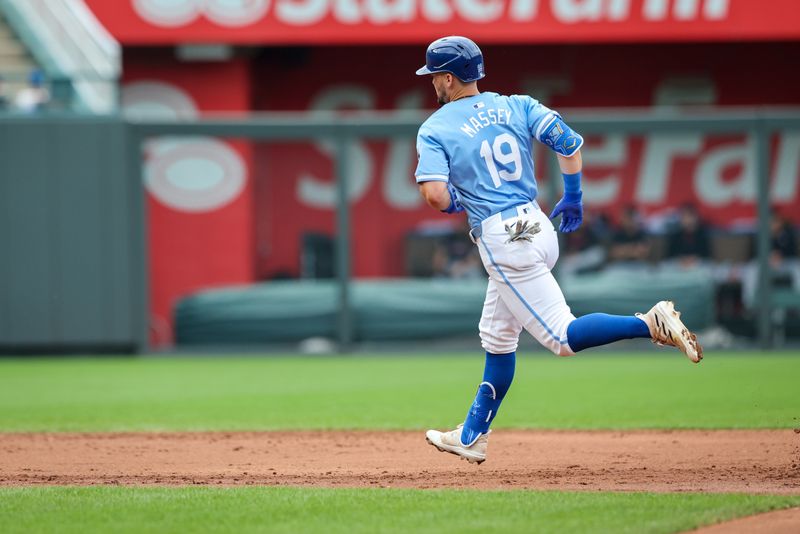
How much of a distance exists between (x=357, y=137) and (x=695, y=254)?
4203 mm

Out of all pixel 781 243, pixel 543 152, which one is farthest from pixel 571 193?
pixel 781 243

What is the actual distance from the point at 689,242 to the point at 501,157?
30.3ft

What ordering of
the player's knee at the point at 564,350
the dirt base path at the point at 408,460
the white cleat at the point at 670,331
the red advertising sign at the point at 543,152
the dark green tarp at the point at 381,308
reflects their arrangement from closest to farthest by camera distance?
the white cleat at the point at 670,331 → the player's knee at the point at 564,350 → the dirt base path at the point at 408,460 → the dark green tarp at the point at 381,308 → the red advertising sign at the point at 543,152

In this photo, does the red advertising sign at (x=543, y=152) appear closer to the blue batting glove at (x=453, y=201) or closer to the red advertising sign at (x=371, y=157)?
the red advertising sign at (x=371, y=157)

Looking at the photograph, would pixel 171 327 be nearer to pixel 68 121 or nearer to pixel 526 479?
pixel 68 121

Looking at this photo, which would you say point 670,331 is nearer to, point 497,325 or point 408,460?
point 497,325

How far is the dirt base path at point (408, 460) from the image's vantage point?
5.73 m

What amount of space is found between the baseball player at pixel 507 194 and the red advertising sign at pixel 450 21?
33.3 ft

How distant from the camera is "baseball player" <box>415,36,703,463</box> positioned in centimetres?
556

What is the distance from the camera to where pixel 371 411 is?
8.76 meters

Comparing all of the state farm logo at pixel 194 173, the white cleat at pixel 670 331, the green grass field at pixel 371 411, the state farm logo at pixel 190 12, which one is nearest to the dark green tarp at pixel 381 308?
the green grass field at pixel 371 411

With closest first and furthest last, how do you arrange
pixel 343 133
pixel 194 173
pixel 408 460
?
pixel 408 460
pixel 343 133
pixel 194 173

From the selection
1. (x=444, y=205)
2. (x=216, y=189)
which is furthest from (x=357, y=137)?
(x=444, y=205)

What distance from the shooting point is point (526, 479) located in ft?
18.9
